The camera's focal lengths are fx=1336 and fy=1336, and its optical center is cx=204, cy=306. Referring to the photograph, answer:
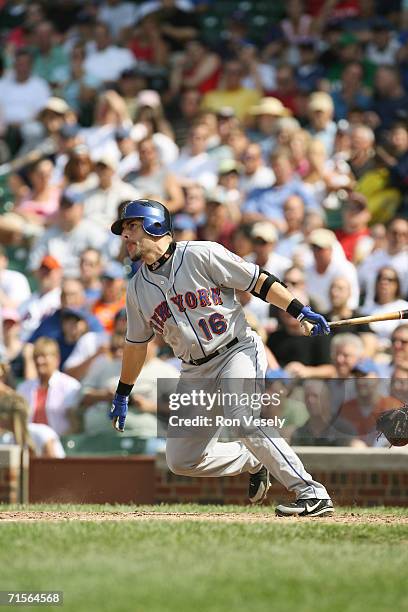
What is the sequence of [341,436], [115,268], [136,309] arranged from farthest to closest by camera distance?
1. [115,268]
2. [341,436]
3. [136,309]

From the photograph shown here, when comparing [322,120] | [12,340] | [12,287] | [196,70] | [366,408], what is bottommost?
[366,408]

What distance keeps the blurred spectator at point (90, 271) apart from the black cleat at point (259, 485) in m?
4.80

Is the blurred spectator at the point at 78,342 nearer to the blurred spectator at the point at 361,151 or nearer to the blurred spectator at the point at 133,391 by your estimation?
the blurred spectator at the point at 133,391

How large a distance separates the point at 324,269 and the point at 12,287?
3173mm

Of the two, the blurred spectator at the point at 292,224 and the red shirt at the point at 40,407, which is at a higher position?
the blurred spectator at the point at 292,224

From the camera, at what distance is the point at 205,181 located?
14.2 meters

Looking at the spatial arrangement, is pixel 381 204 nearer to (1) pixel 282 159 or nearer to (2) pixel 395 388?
(1) pixel 282 159

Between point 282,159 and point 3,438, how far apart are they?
4509 millimetres

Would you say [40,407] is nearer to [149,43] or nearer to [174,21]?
[149,43]

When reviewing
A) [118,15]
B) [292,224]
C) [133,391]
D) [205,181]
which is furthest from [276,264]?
[118,15]

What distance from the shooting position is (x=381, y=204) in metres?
13.0

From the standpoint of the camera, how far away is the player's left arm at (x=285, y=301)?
7.57 metres

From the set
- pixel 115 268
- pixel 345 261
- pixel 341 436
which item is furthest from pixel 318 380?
pixel 115 268

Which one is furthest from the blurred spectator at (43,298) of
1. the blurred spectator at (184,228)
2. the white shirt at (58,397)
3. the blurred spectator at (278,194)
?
the blurred spectator at (278,194)
